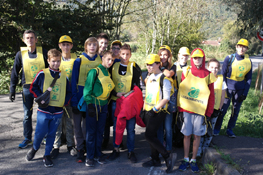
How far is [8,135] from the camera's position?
502 centimetres

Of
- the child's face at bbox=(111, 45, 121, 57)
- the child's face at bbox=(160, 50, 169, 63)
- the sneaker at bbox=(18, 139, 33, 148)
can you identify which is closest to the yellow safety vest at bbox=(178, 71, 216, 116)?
the child's face at bbox=(160, 50, 169, 63)

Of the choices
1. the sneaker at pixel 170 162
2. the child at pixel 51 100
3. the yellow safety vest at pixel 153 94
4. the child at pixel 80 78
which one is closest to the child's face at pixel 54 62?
the child at pixel 51 100

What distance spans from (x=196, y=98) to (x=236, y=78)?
190 cm

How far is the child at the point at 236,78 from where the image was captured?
5.00 metres

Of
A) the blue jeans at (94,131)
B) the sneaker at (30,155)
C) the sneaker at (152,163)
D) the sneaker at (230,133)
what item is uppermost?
the blue jeans at (94,131)

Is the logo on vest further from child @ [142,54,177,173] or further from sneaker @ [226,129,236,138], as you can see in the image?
sneaker @ [226,129,236,138]

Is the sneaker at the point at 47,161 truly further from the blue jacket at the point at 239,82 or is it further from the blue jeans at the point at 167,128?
the blue jacket at the point at 239,82

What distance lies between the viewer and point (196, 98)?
373 centimetres

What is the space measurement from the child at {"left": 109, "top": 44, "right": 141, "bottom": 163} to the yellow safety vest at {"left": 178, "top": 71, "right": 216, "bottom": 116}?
898 mm

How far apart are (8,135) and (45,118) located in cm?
192

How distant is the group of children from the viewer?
3.71m

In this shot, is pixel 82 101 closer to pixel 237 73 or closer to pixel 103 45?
pixel 103 45

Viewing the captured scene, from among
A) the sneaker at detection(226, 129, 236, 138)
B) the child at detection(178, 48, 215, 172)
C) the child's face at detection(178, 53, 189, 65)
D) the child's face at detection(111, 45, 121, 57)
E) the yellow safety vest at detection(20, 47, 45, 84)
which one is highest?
the child's face at detection(111, 45, 121, 57)

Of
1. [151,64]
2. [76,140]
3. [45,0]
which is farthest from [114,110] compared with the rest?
[45,0]
